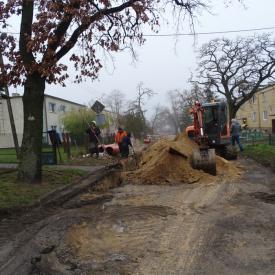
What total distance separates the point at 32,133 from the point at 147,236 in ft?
22.0

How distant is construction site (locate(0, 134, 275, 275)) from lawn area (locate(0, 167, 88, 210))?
369 millimetres

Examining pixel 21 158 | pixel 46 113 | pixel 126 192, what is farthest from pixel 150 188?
pixel 46 113

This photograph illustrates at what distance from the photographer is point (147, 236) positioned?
816cm

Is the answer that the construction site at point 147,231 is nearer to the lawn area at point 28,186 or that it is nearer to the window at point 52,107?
the lawn area at point 28,186

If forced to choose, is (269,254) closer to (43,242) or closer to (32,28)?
(43,242)

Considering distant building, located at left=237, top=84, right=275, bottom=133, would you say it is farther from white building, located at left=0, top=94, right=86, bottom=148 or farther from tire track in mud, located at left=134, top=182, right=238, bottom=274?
tire track in mud, located at left=134, top=182, right=238, bottom=274

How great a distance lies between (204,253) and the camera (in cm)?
707

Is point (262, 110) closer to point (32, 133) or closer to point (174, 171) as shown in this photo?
point (174, 171)

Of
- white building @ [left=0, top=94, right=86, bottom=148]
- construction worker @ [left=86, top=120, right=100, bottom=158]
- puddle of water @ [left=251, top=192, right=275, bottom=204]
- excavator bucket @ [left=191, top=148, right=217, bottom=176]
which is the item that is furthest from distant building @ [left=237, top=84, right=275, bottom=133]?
puddle of water @ [left=251, top=192, right=275, bottom=204]

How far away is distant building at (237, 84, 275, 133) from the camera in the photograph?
238 feet

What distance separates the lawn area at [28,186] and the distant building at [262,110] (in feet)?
180

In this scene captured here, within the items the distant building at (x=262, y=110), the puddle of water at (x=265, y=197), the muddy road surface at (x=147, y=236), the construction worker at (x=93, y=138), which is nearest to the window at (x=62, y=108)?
the distant building at (x=262, y=110)

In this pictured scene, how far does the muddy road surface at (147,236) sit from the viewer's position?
6.55 metres

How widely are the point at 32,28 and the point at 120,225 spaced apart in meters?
6.52
